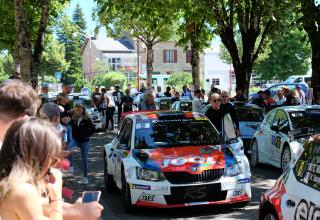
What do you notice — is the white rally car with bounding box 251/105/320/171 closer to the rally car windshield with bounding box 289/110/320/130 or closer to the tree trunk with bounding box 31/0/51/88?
the rally car windshield with bounding box 289/110/320/130

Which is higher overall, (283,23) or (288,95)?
(283,23)

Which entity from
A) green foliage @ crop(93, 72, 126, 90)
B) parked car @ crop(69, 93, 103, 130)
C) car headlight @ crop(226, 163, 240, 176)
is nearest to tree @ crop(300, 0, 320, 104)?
car headlight @ crop(226, 163, 240, 176)

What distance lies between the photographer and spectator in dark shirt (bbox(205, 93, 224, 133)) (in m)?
10.8

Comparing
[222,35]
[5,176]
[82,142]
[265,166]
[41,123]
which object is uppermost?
[222,35]

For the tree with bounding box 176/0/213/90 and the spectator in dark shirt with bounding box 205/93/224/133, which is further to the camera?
the tree with bounding box 176/0/213/90

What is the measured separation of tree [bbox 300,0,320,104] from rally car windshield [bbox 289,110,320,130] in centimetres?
356

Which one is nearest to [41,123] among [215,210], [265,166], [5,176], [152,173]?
[5,176]

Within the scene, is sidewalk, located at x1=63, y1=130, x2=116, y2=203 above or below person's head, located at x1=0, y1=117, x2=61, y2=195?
below

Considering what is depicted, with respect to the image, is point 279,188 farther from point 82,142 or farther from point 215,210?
point 82,142

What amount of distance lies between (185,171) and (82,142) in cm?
349

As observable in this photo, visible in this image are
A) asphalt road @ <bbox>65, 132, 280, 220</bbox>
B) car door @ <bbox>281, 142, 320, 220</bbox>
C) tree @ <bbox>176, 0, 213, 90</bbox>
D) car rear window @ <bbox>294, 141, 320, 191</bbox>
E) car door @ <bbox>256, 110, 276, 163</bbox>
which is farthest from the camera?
tree @ <bbox>176, 0, 213, 90</bbox>

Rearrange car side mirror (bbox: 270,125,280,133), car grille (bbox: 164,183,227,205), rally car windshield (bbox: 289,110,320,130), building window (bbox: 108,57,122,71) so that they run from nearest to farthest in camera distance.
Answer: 1. car grille (bbox: 164,183,227,205)
2. rally car windshield (bbox: 289,110,320,130)
3. car side mirror (bbox: 270,125,280,133)
4. building window (bbox: 108,57,122,71)

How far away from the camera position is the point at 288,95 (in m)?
18.9

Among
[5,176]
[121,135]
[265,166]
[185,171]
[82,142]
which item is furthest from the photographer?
[265,166]
